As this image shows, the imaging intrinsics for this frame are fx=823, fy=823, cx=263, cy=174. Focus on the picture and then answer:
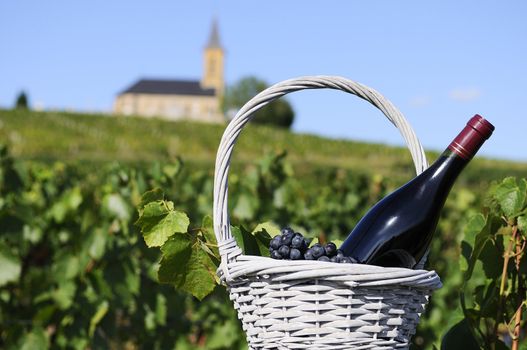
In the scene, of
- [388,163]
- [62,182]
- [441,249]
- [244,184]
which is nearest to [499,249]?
[244,184]

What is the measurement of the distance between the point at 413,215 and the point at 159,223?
464mm

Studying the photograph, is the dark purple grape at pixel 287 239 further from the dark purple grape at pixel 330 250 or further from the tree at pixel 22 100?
the tree at pixel 22 100

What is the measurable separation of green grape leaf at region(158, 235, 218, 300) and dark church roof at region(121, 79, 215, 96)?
77.9 meters

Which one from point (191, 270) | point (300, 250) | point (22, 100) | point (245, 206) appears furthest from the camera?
point (22, 100)

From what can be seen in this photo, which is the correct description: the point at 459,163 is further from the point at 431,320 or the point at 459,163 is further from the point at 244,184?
the point at 431,320

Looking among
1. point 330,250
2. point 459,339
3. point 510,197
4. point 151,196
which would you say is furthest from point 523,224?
point 151,196

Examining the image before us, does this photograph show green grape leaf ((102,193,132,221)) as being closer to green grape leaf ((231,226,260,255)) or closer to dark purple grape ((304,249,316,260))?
green grape leaf ((231,226,260,255))

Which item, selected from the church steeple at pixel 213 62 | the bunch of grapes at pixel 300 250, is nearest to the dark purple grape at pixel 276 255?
the bunch of grapes at pixel 300 250

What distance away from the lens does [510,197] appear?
5.66ft

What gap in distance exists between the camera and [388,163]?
3662 cm

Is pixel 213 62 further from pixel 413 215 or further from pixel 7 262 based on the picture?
pixel 413 215

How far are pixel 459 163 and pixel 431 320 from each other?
3.50 metres

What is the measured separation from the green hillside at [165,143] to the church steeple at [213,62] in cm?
4124

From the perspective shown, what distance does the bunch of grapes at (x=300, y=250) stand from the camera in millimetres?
1316
